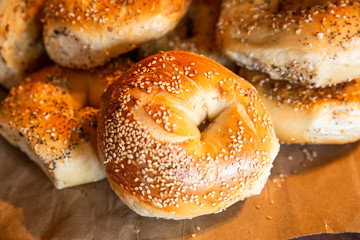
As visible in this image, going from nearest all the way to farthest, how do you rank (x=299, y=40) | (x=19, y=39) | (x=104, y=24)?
(x=299, y=40), (x=104, y=24), (x=19, y=39)

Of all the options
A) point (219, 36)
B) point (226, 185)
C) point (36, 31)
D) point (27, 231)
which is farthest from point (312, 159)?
point (36, 31)

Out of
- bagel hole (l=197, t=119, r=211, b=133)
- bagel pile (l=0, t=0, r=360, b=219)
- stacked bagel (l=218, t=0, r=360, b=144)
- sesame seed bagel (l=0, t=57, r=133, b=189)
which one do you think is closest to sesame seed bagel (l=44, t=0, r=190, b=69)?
bagel pile (l=0, t=0, r=360, b=219)

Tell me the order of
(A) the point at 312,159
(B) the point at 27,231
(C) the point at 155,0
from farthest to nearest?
(A) the point at 312,159 → (C) the point at 155,0 → (B) the point at 27,231

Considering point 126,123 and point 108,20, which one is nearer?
point 126,123

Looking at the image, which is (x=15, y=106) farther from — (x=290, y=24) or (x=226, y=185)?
(x=290, y=24)

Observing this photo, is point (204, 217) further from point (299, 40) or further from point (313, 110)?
point (299, 40)

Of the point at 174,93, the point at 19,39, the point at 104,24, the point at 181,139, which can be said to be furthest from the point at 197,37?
the point at 19,39
